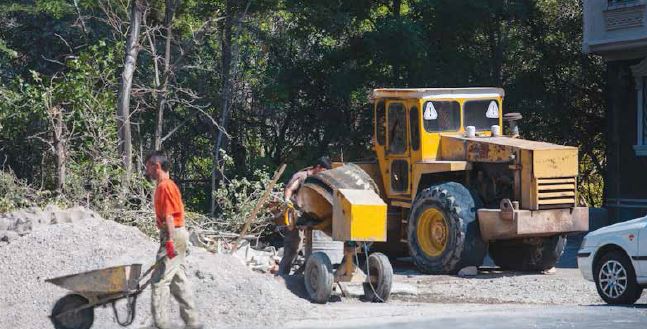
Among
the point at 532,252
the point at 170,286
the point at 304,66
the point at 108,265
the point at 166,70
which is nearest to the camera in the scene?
the point at 170,286

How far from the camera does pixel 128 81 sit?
2156 cm

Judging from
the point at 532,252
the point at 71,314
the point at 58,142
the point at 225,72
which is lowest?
the point at 71,314

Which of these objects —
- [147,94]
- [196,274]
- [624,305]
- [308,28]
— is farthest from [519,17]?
[196,274]

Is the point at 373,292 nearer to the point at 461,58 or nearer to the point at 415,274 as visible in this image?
the point at 415,274

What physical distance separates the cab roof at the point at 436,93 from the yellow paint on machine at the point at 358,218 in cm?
439

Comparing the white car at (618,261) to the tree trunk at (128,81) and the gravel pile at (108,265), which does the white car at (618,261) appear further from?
the tree trunk at (128,81)

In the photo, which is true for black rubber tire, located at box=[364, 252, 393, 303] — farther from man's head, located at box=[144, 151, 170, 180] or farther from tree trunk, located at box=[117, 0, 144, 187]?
tree trunk, located at box=[117, 0, 144, 187]

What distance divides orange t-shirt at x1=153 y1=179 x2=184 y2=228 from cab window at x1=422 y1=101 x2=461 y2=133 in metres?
8.09

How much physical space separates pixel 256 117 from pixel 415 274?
30.7 ft

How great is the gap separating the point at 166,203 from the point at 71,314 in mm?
1545

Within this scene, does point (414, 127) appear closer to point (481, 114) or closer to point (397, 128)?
point (397, 128)

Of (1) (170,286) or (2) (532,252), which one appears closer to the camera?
(1) (170,286)

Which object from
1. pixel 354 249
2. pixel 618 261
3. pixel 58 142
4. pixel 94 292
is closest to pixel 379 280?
pixel 354 249

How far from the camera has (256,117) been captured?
89.2 feet
